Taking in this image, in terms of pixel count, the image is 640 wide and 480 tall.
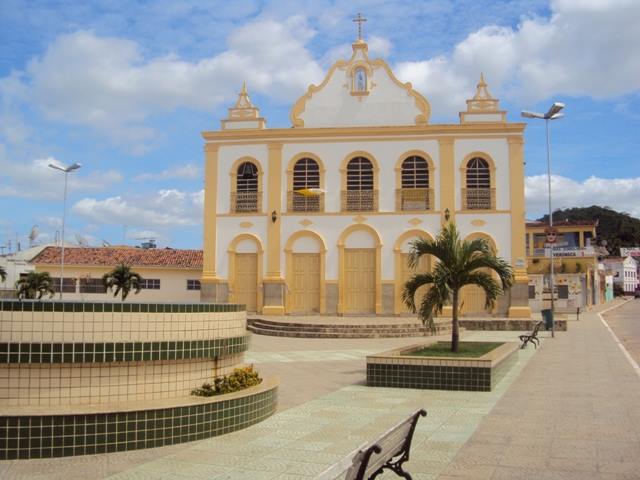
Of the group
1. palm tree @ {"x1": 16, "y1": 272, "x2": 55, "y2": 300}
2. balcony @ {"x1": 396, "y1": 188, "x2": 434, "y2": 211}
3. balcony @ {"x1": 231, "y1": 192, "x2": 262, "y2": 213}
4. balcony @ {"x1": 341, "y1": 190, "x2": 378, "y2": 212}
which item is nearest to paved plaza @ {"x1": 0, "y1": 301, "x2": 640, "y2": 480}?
balcony @ {"x1": 396, "y1": 188, "x2": 434, "y2": 211}

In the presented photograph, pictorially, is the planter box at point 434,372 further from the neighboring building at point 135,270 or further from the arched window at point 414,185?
the neighboring building at point 135,270

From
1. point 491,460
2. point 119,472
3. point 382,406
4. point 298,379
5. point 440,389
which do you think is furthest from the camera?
point 298,379

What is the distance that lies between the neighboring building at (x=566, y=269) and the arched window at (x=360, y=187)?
1232cm

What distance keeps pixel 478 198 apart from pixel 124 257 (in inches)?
694

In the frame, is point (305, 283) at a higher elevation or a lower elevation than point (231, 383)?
higher

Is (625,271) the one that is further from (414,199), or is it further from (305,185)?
(305,185)

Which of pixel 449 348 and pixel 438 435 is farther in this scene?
pixel 449 348

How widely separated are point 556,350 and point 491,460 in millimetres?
11265

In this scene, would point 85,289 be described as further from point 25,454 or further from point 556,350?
point 25,454

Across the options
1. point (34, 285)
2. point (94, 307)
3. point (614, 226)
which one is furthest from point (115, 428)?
point (614, 226)

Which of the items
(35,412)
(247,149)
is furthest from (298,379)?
(247,149)

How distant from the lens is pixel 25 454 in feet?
19.7

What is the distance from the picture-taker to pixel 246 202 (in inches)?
1046

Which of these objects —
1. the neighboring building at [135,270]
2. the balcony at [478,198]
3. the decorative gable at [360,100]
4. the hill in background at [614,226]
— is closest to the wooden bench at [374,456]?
the balcony at [478,198]
